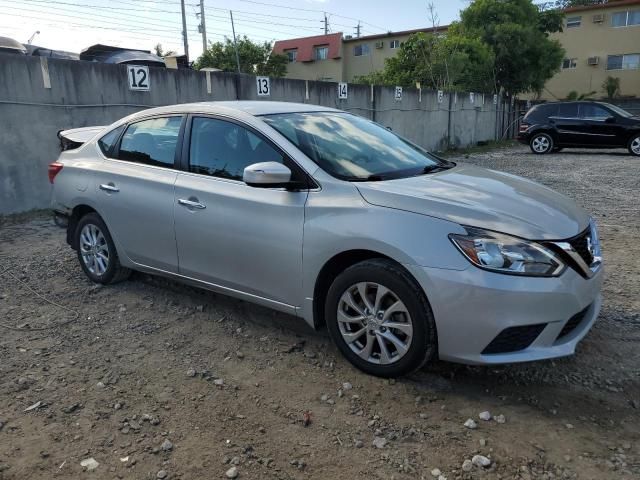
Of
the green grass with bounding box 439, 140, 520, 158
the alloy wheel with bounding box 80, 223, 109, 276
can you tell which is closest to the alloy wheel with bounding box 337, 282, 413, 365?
the alloy wheel with bounding box 80, 223, 109, 276

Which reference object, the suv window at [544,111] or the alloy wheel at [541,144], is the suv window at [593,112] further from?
the alloy wheel at [541,144]

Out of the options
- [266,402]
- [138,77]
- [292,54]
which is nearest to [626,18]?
[292,54]

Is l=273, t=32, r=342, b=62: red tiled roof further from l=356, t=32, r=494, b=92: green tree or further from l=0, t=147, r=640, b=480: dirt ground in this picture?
l=0, t=147, r=640, b=480: dirt ground

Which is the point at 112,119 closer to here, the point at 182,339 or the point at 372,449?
the point at 182,339

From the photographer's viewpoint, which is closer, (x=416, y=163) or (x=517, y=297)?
(x=517, y=297)

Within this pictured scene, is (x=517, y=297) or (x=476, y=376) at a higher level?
(x=517, y=297)

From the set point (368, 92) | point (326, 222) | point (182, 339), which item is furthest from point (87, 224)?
point (368, 92)

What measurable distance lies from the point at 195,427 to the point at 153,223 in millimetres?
1829

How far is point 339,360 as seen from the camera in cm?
351

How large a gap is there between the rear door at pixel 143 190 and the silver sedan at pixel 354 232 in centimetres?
1

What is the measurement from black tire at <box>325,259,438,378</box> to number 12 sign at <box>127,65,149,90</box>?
7.49m

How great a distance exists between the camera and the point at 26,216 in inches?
313

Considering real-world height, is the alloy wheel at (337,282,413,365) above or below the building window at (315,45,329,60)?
below

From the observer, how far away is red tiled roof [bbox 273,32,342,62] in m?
48.1
